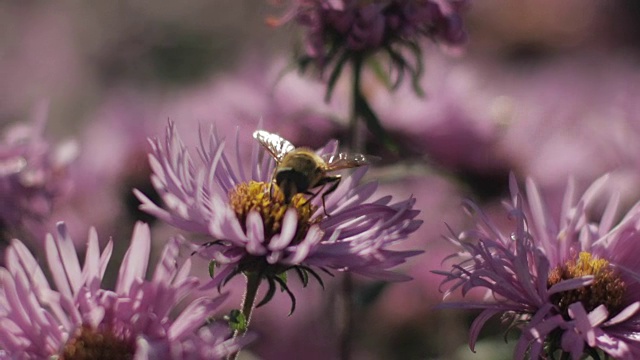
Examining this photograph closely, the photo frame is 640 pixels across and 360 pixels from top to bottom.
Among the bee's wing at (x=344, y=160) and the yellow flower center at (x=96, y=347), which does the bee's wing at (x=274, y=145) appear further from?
the yellow flower center at (x=96, y=347)

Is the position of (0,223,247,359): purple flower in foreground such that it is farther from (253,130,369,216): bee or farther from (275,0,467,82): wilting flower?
(275,0,467,82): wilting flower

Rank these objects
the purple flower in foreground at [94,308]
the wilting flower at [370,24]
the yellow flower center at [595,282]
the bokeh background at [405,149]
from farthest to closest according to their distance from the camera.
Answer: the bokeh background at [405,149] → the wilting flower at [370,24] → the yellow flower center at [595,282] → the purple flower in foreground at [94,308]

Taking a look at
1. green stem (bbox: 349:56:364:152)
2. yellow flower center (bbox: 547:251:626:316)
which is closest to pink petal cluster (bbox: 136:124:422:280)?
yellow flower center (bbox: 547:251:626:316)

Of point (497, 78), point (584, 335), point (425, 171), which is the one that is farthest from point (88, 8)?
point (584, 335)

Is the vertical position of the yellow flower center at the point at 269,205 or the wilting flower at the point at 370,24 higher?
the wilting flower at the point at 370,24

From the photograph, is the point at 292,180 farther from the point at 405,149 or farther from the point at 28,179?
the point at 405,149

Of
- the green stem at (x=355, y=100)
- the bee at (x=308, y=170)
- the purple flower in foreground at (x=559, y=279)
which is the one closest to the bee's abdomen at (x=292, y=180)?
the bee at (x=308, y=170)

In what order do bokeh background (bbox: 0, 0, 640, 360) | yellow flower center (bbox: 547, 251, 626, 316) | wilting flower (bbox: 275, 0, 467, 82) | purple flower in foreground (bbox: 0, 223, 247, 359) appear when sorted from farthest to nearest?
bokeh background (bbox: 0, 0, 640, 360) → wilting flower (bbox: 275, 0, 467, 82) → yellow flower center (bbox: 547, 251, 626, 316) → purple flower in foreground (bbox: 0, 223, 247, 359)

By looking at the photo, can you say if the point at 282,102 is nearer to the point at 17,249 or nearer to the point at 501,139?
the point at 501,139
